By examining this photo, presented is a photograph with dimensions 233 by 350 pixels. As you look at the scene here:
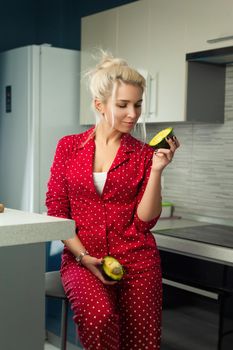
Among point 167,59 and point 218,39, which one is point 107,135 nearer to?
point 218,39

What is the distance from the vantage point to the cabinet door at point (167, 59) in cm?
309

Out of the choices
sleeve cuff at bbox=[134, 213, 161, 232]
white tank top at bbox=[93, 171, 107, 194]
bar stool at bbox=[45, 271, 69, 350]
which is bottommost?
bar stool at bbox=[45, 271, 69, 350]

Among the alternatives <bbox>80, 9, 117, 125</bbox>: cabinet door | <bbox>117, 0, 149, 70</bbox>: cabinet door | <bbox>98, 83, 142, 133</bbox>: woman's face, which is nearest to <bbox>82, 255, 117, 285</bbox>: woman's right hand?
<bbox>98, 83, 142, 133</bbox>: woman's face

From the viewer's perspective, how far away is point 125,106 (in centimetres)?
208

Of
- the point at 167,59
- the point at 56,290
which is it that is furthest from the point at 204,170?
the point at 56,290

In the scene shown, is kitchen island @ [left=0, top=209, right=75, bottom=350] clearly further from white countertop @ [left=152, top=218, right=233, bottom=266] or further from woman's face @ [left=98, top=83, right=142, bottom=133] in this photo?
white countertop @ [left=152, top=218, right=233, bottom=266]

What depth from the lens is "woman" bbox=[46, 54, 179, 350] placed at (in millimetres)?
2035

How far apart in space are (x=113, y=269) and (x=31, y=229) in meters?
0.65

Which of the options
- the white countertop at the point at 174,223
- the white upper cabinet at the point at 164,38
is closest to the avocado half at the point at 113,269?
the white countertop at the point at 174,223

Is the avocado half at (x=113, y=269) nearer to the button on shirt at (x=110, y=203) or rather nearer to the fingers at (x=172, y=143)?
the button on shirt at (x=110, y=203)

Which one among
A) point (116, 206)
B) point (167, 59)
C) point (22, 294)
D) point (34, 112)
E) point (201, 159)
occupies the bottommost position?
point (22, 294)

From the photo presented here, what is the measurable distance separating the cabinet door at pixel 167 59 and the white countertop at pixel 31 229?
179cm

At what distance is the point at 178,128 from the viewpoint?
3.60m

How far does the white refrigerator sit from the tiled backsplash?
2.20 ft
